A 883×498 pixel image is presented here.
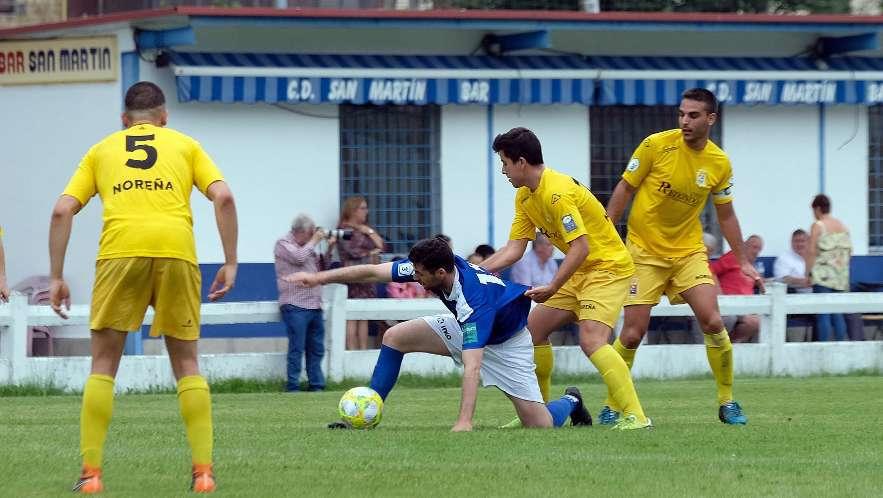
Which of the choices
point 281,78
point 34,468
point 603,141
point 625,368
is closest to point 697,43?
point 603,141

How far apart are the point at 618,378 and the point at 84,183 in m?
4.07

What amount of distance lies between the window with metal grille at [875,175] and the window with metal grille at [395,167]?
590 centimetres

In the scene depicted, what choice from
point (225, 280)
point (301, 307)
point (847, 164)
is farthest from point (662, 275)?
point (847, 164)

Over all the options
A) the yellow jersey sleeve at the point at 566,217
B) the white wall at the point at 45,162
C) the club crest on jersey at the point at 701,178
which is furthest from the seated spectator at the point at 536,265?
the yellow jersey sleeve at the point at 566,217

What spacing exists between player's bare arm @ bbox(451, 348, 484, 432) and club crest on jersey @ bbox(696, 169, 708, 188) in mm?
1936

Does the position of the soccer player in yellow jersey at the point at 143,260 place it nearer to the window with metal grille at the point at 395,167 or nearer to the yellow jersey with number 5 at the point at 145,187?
the yellow jersey with number 5 at the point at 145,187

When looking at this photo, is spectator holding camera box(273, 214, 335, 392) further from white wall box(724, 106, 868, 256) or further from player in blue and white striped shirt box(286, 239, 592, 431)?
white wall box(724, 106, 868, 256)

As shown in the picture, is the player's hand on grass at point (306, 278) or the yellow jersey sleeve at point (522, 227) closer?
the player's hand on grass at point (306, 278)

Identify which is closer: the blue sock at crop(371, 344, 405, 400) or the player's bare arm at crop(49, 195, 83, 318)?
the player's bare arm at crop(49, 195, 83, 318)

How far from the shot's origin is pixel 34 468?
9078mm

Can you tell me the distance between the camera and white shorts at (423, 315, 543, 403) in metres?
11.0

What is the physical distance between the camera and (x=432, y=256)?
1049 cm

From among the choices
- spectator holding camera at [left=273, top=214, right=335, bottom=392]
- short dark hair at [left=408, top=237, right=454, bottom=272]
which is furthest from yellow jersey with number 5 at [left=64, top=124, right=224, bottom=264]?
spectator holding camera at [left=273, top=214, right=335, bottom=392]

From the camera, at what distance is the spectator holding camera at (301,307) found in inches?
669
